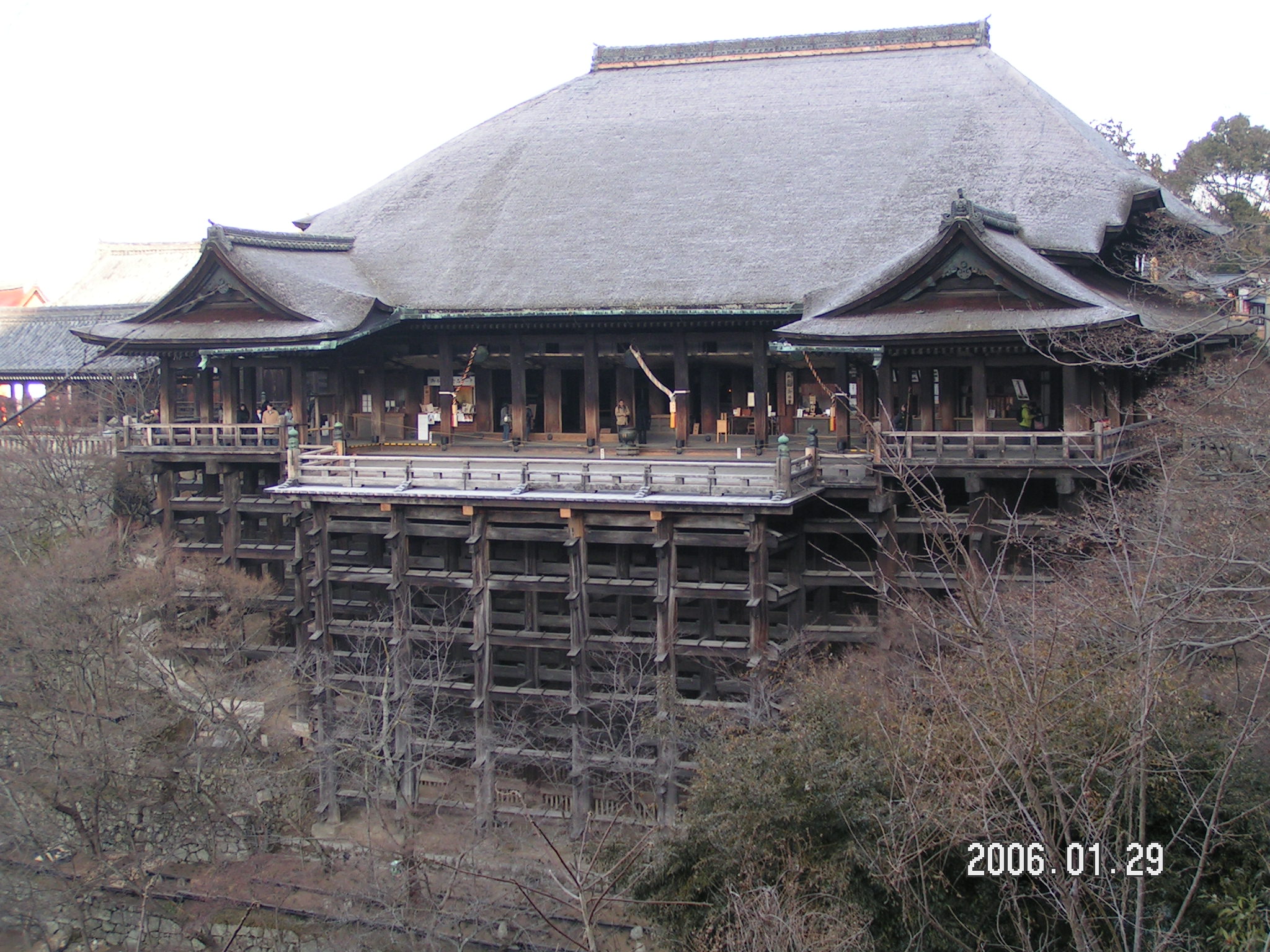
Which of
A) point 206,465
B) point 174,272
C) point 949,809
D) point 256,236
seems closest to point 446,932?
point 949,809

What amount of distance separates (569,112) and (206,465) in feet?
54.6

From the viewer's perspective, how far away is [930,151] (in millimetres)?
29828

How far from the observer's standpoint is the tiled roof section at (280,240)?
2758cm

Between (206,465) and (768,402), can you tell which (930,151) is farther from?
(206,465)

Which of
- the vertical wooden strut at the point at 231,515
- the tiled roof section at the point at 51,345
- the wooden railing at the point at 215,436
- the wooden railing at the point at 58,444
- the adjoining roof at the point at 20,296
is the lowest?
the vertical wooden strut at the point at 231,515

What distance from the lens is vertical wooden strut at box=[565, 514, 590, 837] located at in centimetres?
2216

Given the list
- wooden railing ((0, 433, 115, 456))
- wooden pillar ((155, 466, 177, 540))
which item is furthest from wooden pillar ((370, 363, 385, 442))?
wooden railing ((0, 433, 115, 456))

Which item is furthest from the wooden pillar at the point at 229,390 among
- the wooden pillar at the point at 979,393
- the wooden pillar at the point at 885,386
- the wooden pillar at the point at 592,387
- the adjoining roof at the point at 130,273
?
the adjoining roof at the point at 130,273

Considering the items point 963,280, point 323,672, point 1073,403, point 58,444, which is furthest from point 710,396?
point 58,444

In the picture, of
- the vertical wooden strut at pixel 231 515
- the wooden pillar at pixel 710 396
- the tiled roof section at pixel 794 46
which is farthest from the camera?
the tiled roof section at pixel 794 46
